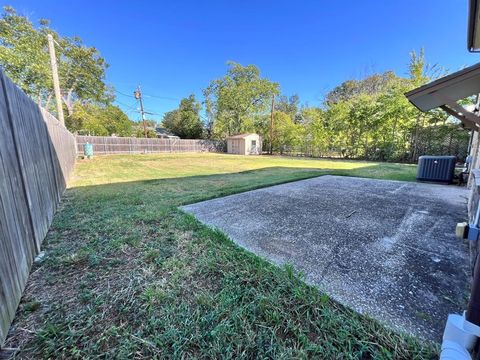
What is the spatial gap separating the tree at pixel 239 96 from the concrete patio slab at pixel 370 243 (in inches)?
865

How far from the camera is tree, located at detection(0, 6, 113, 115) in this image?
13.4 m

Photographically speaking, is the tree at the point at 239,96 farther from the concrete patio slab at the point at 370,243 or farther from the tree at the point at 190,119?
the concrete patio slab at the point at 370,243

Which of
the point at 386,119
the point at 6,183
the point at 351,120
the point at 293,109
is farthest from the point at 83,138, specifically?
the point at 293,109

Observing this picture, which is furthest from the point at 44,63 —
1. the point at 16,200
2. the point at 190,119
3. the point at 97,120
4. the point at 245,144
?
the point at 16,200

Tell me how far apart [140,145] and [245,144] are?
1012cm

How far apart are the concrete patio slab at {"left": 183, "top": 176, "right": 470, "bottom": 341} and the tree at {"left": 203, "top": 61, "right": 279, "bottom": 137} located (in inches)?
865

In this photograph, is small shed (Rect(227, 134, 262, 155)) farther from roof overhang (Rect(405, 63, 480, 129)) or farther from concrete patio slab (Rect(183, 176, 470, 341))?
roof overhang (Rect(405, 63, 480, 129))

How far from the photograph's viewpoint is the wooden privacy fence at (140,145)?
1559 centimetres

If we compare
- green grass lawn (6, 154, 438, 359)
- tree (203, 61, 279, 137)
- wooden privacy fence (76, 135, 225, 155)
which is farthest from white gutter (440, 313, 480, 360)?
tree (203, 61, 279, 137)

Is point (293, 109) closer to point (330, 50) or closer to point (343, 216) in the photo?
point (330, 50)

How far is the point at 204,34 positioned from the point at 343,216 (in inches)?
850

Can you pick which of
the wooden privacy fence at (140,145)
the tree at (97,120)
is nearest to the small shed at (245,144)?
the wooden privacy fence at (140,145)

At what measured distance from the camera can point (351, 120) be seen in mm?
15062

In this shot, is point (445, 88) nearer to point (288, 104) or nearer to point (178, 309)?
point (178, 309)
